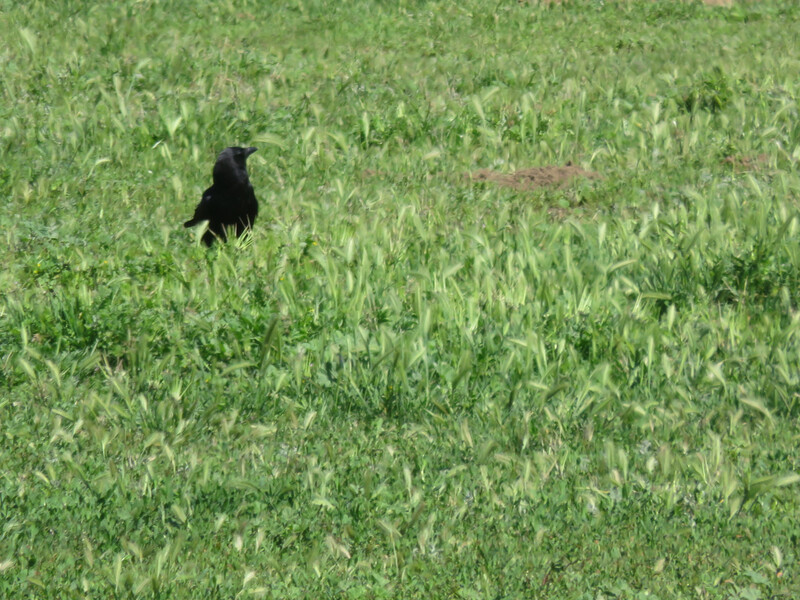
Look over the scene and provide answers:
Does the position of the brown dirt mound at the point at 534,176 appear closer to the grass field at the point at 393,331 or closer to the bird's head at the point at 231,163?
the grass field at the point at 393,331

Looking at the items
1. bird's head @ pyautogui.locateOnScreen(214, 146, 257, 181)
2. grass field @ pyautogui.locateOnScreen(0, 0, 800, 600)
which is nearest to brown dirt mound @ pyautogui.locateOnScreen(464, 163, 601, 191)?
grass field @ pyautogui.locateOnScreen(0, 0, 800, 600)

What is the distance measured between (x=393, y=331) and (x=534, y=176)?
11.6 feet

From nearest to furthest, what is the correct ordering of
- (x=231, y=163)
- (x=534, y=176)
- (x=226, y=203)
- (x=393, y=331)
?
(x=393, y=331)
(x=226, y=203)
(x=231, y=163)
(x=534, y=176)

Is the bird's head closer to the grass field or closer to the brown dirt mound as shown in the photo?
the grass field

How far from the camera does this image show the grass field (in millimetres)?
4043

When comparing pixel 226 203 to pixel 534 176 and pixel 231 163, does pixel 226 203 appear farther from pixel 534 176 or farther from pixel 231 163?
pixel 534 176

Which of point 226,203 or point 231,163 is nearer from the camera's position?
point 226,203

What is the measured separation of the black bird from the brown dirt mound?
6.93 feet

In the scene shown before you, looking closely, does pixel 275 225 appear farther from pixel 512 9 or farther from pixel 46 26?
pixel 512 9

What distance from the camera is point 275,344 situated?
5.51m

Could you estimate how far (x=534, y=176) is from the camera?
8797 millimetres

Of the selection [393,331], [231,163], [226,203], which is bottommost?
[393,331]

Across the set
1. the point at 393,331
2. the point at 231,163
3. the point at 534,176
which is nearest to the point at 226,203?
the point at 231,163

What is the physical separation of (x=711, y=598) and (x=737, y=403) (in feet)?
4.97
